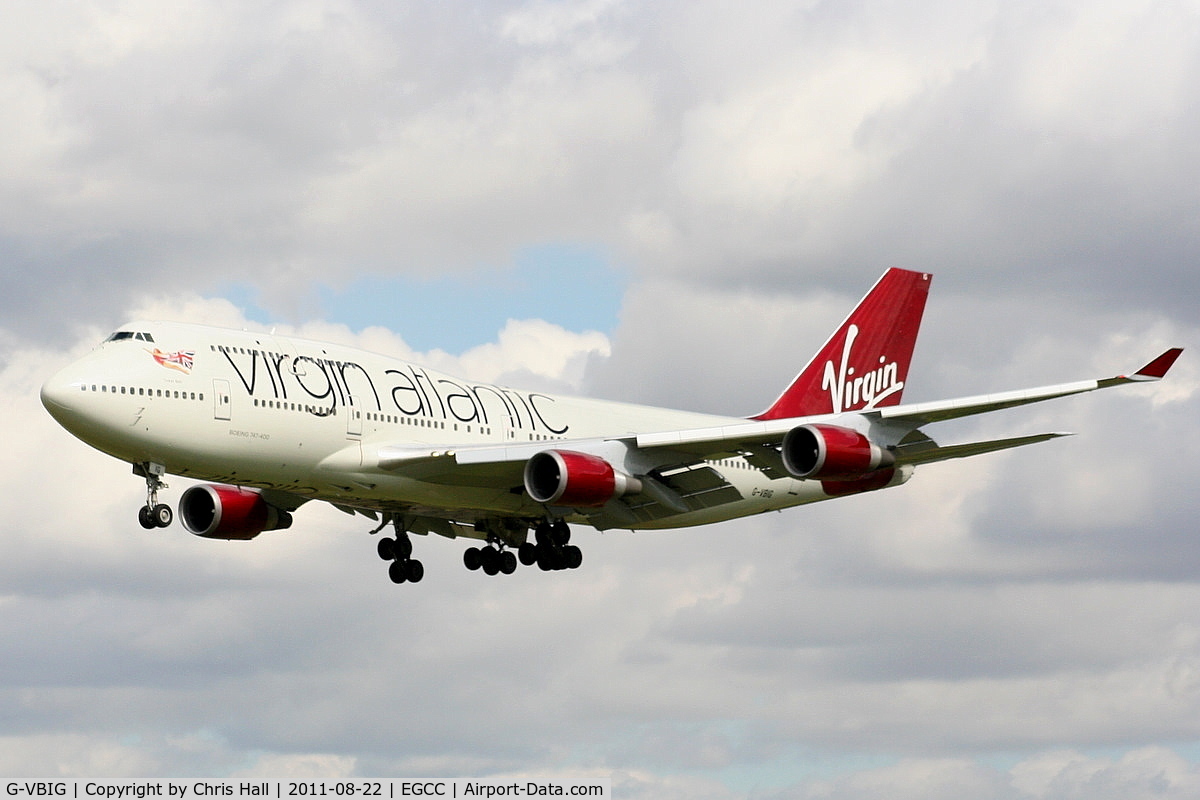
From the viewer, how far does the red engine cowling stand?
51.5 meters

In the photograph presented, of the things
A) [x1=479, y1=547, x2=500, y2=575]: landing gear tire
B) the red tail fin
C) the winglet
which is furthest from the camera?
the red tail fin

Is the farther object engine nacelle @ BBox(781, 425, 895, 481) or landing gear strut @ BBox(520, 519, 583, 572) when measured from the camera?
landing gear strut @ BBox(520, 519, 583, 572)

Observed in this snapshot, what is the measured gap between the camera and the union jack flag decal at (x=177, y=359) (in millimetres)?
42531

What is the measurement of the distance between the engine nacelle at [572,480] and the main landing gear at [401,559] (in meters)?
9.19

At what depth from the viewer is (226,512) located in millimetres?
51500

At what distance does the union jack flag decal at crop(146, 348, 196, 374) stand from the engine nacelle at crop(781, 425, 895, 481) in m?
15.5

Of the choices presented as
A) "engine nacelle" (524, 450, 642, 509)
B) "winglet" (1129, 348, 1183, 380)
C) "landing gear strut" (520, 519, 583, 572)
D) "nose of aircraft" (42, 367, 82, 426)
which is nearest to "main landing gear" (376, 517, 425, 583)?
"landing gear strut" (520, 519, 583, 572)

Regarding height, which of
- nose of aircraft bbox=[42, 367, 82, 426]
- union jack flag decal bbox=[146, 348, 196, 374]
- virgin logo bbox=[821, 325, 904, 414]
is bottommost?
nose of aircraft bbox=[42, 367, 82, 426]

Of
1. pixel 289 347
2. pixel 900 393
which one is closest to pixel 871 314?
pixel 900 393

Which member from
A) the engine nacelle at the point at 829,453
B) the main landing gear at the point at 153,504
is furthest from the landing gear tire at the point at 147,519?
the engine nacelle at the point at 829,453

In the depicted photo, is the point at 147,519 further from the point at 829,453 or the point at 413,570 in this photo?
the point at 829,453

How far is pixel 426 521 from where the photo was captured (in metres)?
53.8

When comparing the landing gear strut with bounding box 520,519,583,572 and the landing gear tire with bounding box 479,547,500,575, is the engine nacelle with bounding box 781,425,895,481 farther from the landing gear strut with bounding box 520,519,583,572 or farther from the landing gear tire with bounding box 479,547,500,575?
the landing gear tire with bounding box 479,547,500,575

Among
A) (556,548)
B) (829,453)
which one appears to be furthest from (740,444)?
(556,548)
